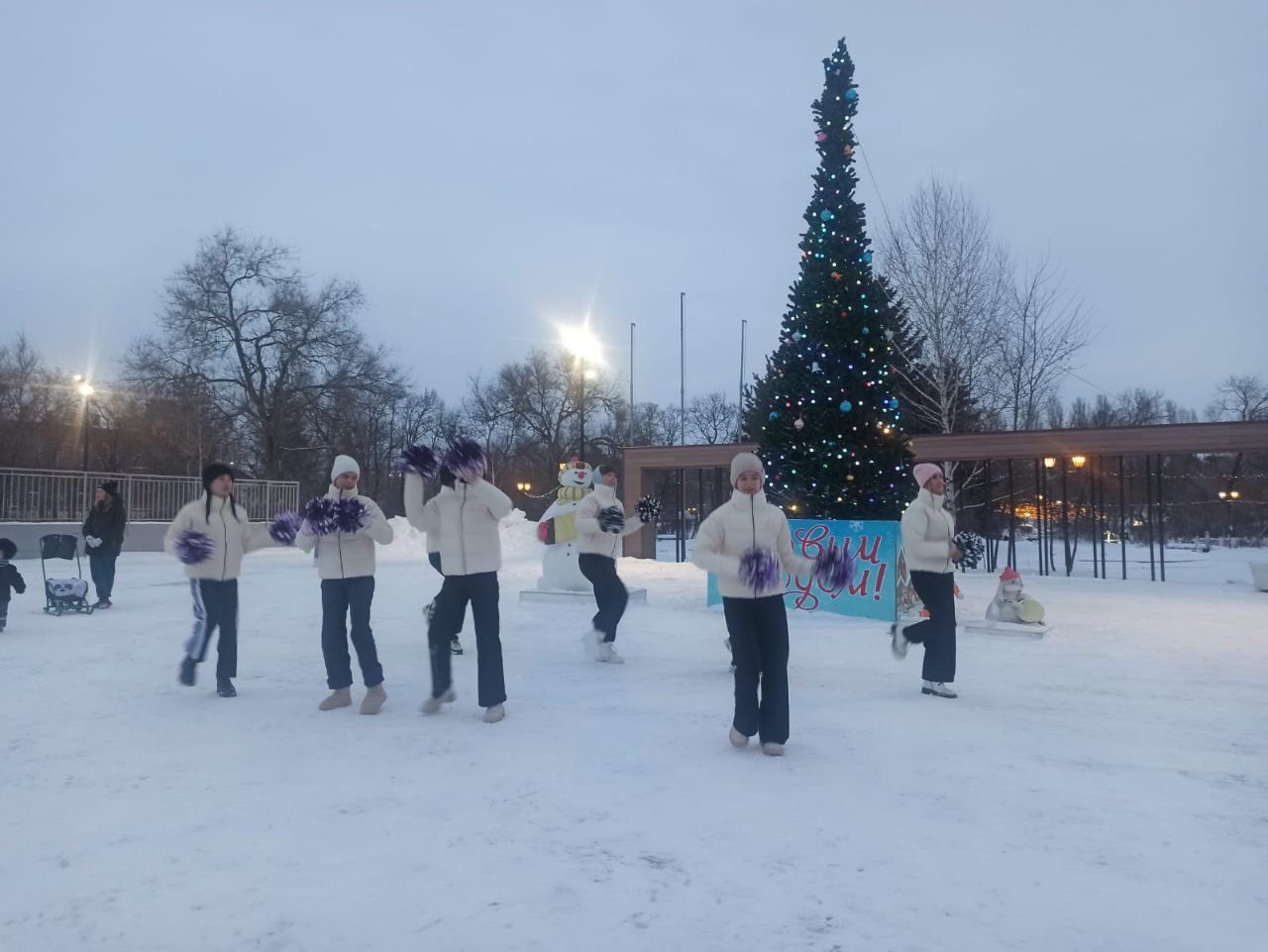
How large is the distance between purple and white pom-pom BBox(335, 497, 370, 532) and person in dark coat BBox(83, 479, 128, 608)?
7103 millimetres

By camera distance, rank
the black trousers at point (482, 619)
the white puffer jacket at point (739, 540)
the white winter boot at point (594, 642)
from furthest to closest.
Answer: the white winter boot at point (594, 642), the black trousers at point (482, 619), the white puffer jacket at point (739, 540)

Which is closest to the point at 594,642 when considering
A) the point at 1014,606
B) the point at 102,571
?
the point at 1014,606

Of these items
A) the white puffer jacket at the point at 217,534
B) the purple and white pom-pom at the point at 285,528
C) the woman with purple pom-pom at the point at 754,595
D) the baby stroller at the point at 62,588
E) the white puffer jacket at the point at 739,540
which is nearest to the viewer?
the woman with purple pom-pom at the point at 754,595

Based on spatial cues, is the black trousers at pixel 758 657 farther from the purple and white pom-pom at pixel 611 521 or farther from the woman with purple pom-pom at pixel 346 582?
the purple and white pom-pom at pixel 611 521

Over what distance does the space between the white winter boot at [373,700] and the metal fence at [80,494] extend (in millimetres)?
14193

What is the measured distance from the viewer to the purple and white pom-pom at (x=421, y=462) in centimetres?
551

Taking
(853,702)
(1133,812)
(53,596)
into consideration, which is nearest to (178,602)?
(53,596)

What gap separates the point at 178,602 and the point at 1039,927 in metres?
12.2

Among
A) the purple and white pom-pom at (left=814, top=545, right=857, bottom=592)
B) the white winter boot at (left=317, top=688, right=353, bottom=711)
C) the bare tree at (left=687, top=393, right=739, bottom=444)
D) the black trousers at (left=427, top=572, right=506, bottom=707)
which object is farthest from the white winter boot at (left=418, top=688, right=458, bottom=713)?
the bare tree at (left=687, top=393, right=739, bottom=444)

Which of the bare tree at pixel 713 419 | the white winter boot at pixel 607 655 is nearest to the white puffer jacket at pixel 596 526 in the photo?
the white winter boot at pixel 607 655

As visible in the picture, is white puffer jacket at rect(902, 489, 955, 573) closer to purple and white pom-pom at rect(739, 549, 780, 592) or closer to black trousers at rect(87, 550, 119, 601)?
purple and white pom-pom at rect(739, 549, 780, 592)

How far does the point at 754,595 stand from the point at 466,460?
1.97 metres

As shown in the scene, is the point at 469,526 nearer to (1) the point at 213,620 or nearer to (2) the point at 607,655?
(1) the point at 213,620

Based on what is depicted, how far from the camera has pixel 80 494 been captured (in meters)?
20.6
